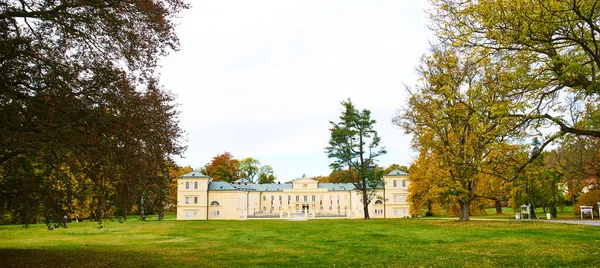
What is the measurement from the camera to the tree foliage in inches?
335

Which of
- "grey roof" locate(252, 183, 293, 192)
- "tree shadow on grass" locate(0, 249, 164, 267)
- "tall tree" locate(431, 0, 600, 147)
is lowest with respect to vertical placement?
"tree shadow on grass" locate(0, 249, 164, 267)

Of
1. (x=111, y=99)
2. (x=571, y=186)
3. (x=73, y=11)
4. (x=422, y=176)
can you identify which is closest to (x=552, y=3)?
(x=111, y=99)

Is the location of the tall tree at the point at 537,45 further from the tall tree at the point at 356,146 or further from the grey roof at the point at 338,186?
the grey roof at the point at 338,186

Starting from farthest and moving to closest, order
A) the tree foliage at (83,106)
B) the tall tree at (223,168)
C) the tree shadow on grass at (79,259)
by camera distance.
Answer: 1. the tall tree at (223,168)
2. the tree shadow on grass at (79,259)
3. the tree foliage at (83,106)

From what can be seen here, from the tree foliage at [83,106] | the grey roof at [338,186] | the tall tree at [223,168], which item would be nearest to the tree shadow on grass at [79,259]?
the tree foliage at [83,106]

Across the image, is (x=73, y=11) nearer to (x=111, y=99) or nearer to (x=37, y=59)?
(x=37, y=59)

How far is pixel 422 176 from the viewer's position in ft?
111

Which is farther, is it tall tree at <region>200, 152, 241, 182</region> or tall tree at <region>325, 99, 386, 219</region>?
tall tree at <region>200, 152, 241, 182</region>

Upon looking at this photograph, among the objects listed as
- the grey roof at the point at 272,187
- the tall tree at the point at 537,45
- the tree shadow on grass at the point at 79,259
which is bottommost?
the tree shadow on grass at the point at 79,259

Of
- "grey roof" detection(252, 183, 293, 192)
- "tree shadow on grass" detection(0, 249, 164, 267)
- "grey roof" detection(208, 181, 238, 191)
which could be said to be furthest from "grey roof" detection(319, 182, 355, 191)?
"tree shadow on grass" detection(0, 249, 164, 267)

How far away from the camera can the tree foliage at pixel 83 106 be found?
8500 mm

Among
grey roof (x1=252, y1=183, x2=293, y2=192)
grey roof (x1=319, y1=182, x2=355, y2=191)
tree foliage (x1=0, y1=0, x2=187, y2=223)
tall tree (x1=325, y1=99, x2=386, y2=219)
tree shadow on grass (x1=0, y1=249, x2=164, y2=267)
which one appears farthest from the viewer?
grey roof (x1=252, y1=183, x2=293, y2=192)

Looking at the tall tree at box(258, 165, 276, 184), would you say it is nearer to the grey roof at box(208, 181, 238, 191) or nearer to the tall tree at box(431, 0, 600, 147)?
the grey roof at box(208, 181, 238, 191)

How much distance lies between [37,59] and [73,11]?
4.29ft
